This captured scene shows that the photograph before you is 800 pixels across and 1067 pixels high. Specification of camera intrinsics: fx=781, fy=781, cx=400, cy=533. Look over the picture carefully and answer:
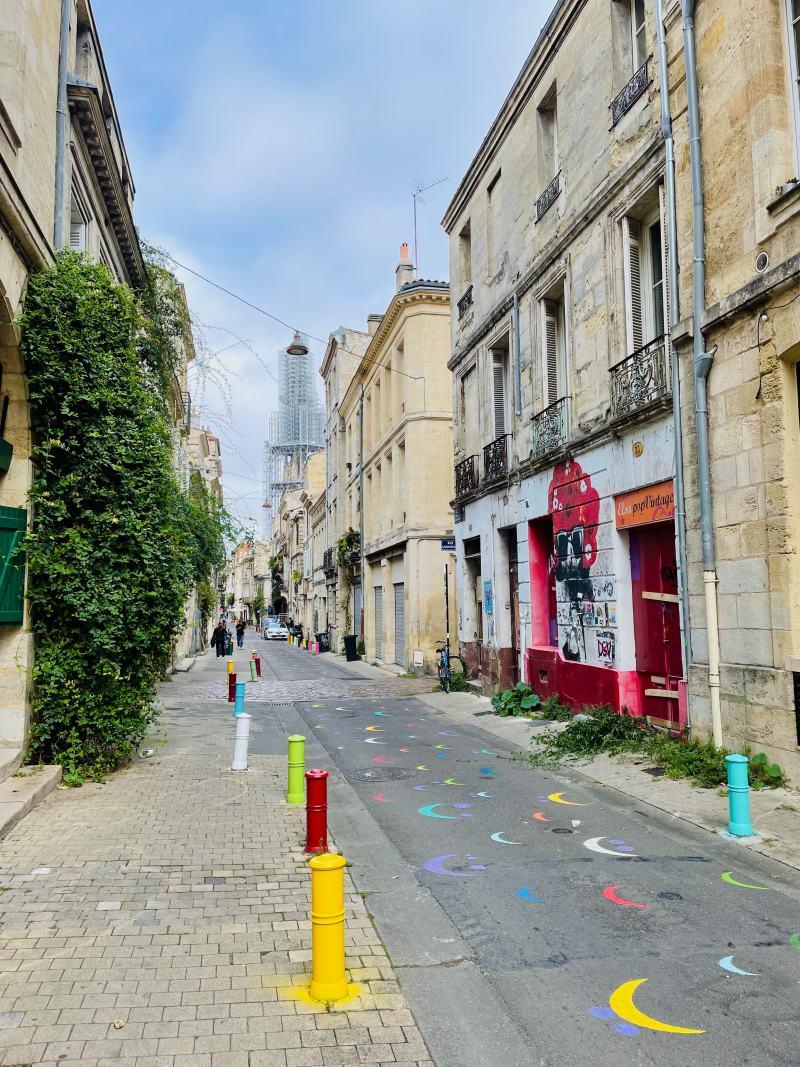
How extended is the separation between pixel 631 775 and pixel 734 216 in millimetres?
6140

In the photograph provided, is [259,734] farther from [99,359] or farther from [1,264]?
[1,264]

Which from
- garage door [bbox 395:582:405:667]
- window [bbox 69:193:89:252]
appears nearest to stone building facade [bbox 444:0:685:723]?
window [bbox 69:193:89:252]

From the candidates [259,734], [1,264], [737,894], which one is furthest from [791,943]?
[259,734]

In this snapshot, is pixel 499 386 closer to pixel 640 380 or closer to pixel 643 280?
pixel 643 280

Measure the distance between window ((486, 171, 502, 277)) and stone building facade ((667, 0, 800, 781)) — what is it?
7.21 metres

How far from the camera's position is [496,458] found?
1589 centimetres

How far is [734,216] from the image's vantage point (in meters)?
8.38

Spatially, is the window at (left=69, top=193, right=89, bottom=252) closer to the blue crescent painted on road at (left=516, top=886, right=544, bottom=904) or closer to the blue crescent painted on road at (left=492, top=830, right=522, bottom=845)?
the blue crescent painted on road at (left=492, top=830, right=522, bottom=845)

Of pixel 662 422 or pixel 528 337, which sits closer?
pixel 662 422

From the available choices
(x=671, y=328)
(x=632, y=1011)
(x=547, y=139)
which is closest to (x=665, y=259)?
(x=671, y=328)

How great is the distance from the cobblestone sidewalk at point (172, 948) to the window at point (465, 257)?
14.4 meters

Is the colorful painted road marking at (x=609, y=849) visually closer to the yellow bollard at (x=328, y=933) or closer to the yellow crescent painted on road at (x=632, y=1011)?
the yellow crescent painted on road at (x=632, y=1011)

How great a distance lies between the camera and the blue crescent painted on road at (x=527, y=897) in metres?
5.04

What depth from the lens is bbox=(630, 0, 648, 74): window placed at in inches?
440
